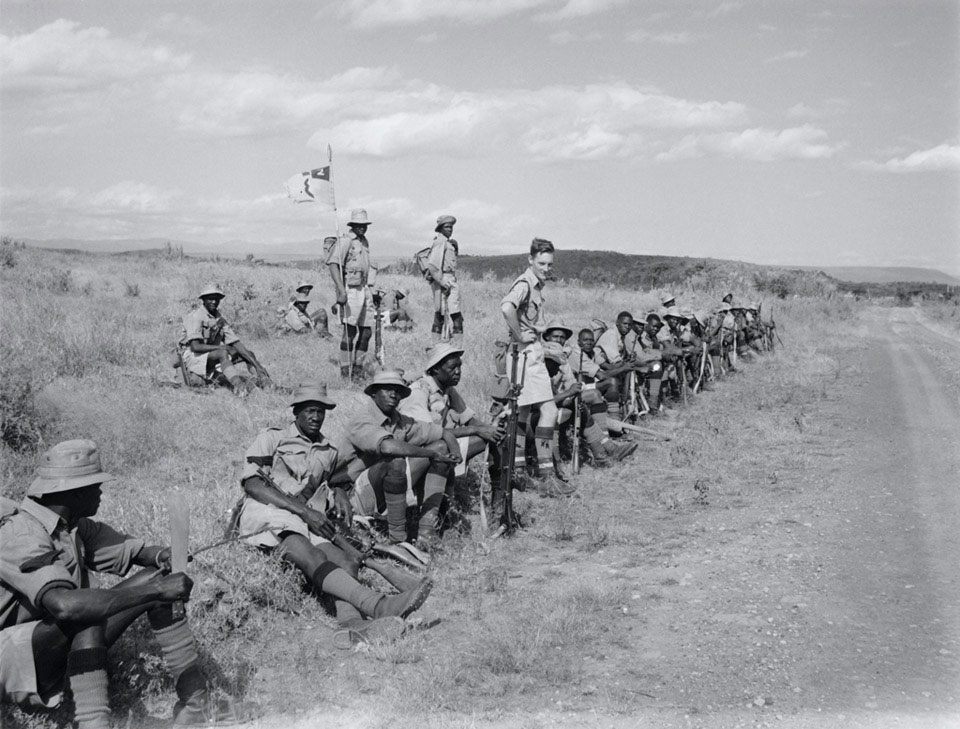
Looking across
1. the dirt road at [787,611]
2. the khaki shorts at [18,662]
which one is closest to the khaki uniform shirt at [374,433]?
the dirt road at [787,611]

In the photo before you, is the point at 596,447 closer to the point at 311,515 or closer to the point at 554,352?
the point at 554,352

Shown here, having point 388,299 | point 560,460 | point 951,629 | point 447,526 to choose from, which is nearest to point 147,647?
point 447,526

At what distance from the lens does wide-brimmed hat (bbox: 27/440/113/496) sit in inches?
151

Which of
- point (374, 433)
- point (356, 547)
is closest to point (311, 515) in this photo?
point (356, 547)

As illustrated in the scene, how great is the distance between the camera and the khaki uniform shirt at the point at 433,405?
6.68m

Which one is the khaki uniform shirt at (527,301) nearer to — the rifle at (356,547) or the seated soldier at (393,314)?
the rifle at (356,547)

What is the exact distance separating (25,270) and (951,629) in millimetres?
17500

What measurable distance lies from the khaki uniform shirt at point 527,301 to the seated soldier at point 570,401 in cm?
60

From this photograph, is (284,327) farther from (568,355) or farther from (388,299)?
(568,355)

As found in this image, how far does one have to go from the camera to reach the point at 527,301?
8094 mm

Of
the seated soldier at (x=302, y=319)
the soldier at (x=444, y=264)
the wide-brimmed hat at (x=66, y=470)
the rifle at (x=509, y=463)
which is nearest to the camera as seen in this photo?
the wide-brimmed hat at (x=66, y=470)

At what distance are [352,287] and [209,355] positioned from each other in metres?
1.99

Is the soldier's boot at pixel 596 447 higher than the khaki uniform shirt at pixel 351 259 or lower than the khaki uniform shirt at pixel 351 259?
lower

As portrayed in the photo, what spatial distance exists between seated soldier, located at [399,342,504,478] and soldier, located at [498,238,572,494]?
1076mm
